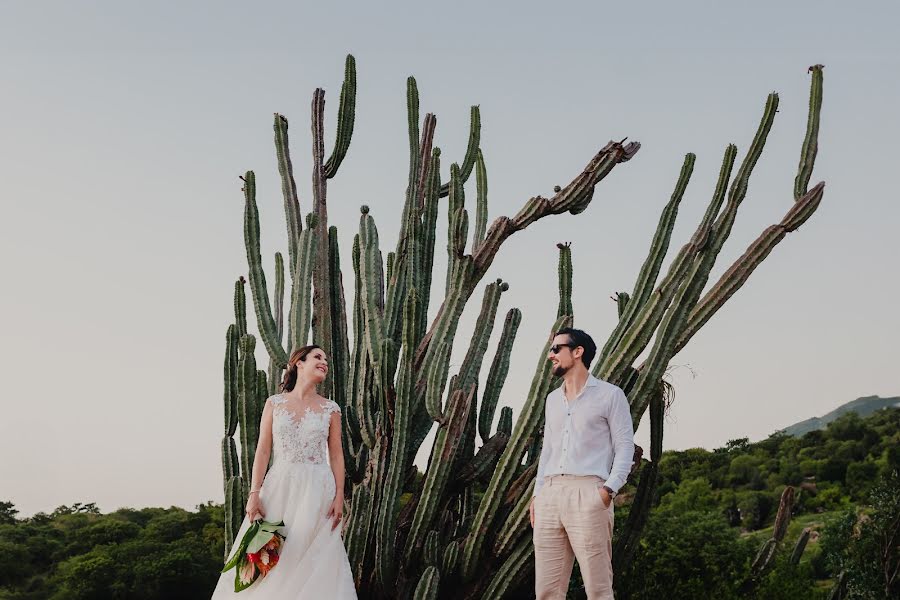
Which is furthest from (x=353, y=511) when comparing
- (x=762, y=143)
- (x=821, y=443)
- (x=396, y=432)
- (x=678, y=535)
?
(x=821, y=443)

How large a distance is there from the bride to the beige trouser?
1.27m

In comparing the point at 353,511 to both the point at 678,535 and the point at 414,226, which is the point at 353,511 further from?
the point at 678,535

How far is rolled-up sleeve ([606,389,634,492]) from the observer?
13.8 feet

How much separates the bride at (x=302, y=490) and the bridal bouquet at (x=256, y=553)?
0.18 ft

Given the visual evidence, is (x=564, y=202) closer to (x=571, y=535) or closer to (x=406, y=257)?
(x=406, y=257)

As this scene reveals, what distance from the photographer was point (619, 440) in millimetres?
4340

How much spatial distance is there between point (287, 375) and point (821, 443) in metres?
14.4

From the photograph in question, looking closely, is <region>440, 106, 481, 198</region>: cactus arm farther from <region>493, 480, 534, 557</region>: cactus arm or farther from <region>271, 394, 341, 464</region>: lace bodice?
<region>271, 394, 341, 464</region>: lace bodice

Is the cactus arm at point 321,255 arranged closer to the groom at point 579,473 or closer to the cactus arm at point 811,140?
the groom at point 579,473

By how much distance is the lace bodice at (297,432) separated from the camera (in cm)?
524

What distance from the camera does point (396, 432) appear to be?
636 cm

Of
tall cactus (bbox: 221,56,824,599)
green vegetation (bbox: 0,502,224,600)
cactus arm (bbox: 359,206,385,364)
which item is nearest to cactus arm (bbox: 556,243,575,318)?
tall cactus (bbox: 221,56,824,599)

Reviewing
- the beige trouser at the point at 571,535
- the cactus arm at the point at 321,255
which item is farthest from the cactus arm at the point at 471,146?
the beige trouser at the point at 571,535

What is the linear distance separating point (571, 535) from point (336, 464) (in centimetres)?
149
